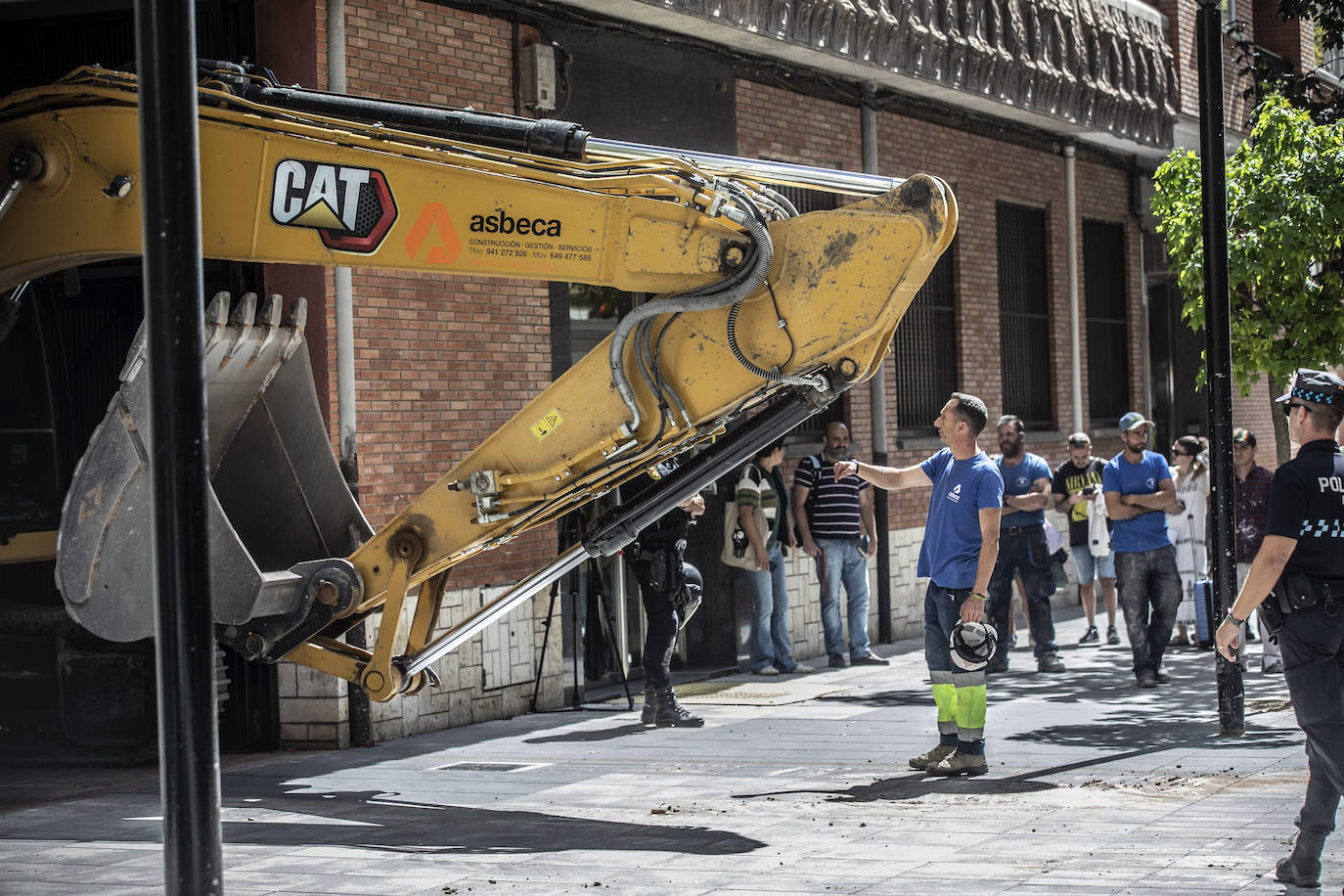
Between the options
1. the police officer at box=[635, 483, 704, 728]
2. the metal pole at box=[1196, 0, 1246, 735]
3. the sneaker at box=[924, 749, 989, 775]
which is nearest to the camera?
the sneaker at box=[924, 749, 989, 775]

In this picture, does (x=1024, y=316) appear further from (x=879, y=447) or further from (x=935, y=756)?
(x=935, y=756)

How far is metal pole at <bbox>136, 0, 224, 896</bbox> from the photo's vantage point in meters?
4.29

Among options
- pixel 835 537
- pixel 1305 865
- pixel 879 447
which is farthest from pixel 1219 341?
pixel 879 447

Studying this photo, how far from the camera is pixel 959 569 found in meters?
9.11

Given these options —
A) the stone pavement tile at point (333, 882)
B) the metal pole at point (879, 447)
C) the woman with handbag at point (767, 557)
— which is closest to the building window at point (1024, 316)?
the metal pole at point (879, 447)

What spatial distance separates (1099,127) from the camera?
1939 cm

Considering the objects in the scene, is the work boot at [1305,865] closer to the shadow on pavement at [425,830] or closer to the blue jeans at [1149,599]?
the shadow on pavement at [425,830]

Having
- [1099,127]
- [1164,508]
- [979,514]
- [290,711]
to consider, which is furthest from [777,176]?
[1099,127]

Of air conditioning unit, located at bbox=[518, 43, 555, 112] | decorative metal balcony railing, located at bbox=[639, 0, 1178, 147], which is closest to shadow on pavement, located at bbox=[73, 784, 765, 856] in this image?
air conditioning unit, located at bbox=[518, 43, 555, 112]

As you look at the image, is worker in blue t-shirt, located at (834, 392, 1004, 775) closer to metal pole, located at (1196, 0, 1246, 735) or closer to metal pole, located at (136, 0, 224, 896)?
metal pole, located at (1196, 0, 1246, 735)

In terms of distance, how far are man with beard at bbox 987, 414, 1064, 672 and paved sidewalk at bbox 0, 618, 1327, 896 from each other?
1540 mm

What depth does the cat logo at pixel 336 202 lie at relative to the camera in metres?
7.46

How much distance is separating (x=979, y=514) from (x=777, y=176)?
88.4 inches

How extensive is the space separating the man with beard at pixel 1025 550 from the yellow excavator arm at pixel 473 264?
5914mm
